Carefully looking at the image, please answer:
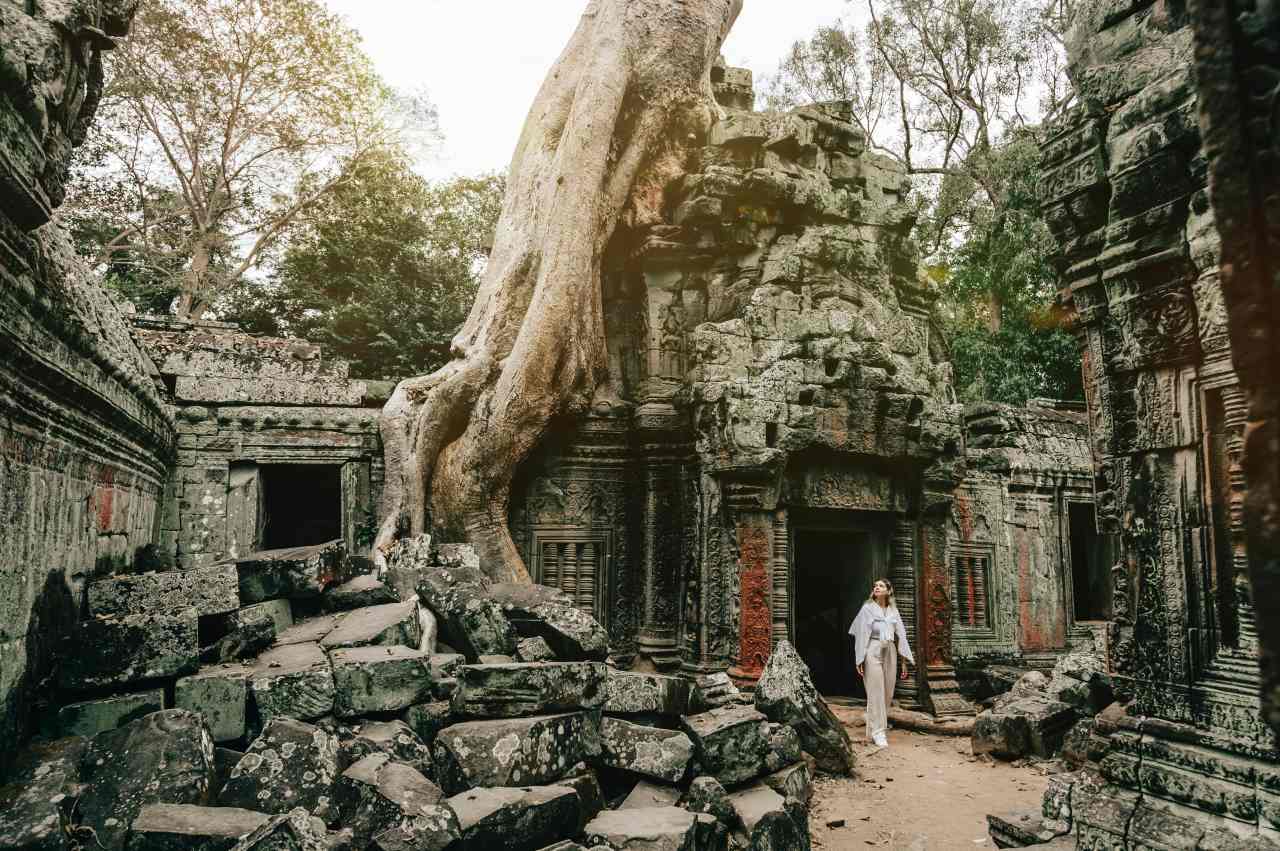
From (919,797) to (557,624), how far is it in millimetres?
2886

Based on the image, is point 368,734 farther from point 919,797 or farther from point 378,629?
point 919,797

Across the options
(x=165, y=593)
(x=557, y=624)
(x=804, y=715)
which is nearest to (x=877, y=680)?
(x=804, y=715)

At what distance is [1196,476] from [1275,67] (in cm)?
249

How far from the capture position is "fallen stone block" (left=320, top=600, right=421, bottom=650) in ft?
12.6

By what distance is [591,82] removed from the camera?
8914mm

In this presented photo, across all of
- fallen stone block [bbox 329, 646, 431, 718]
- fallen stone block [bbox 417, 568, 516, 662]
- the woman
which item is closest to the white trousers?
the woman

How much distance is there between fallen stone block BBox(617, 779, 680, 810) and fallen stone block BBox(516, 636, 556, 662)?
2.85 ft

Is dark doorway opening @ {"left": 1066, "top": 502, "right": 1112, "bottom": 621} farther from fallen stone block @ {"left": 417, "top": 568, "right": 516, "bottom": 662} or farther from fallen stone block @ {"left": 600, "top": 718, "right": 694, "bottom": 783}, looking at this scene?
fallen stone block @ {"left": 417, "top": 568, "right": 516, "bottom": 662}

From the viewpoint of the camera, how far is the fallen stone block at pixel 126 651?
298 centimetres

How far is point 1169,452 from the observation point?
3.13 metres

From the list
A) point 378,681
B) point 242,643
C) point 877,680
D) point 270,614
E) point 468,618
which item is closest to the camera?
point 378,681

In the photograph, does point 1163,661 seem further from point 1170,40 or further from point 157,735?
point 157,735

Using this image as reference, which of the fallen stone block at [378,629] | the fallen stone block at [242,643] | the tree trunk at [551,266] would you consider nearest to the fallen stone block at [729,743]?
the fallen stone block at [378,629]

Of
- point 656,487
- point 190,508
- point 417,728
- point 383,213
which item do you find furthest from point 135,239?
point 417,728
